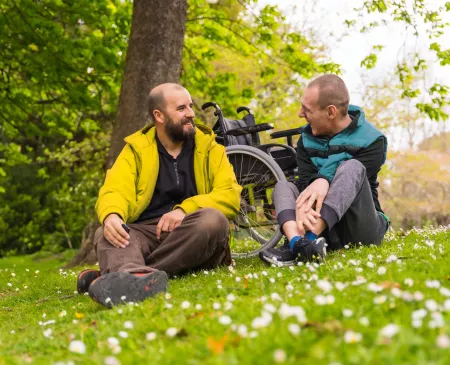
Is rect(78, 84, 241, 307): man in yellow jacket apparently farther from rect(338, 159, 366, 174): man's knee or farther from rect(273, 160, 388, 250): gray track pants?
rect(338, 159, 366, 174): man's knee

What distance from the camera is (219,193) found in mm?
5164

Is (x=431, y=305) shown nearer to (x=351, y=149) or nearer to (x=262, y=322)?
(x=262, y=322)

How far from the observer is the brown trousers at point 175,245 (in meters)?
4.66

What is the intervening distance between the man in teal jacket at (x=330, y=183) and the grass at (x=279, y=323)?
13.7 inches

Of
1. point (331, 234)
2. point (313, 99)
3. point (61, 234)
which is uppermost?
point (313, 99)

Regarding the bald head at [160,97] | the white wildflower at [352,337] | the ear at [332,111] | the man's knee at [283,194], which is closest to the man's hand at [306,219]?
Result: the man's knee at [283,194]

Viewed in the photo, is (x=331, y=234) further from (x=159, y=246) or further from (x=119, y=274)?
(x=119, y=274)

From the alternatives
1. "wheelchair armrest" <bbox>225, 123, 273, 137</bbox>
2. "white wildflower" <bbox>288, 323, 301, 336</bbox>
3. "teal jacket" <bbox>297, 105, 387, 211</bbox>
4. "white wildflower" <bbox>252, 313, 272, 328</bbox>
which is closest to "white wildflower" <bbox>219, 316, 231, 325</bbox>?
"white wildflower" <bbox>252, 313, 272, 328</bbox>

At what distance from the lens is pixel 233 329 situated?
2.43 meters

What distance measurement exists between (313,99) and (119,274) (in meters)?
2.36

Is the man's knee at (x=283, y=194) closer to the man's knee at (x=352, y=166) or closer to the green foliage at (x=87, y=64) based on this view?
the man's knee at (x=352, y=166)

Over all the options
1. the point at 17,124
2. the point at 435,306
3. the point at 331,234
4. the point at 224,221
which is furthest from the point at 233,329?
the point at 17,124

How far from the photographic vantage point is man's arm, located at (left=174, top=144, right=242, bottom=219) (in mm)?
5023

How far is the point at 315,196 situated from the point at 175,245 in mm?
1326
